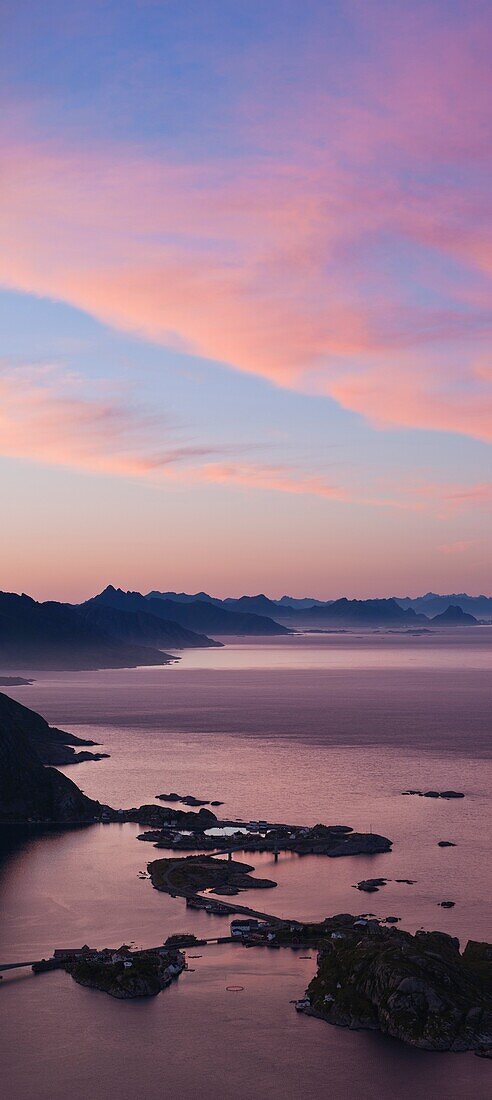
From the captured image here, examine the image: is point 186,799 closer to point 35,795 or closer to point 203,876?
point 35,795

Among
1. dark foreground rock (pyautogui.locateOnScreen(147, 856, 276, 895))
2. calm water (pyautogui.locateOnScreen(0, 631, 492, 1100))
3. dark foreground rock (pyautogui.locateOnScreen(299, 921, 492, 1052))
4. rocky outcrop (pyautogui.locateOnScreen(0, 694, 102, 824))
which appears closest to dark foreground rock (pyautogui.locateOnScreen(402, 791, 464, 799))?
calm water (pyautogui.locateOnScreen(0, 631, 492, 1100))

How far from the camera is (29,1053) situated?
79062mm

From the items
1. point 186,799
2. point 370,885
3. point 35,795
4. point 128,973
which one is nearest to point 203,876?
point 370,885

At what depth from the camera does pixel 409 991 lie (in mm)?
81688

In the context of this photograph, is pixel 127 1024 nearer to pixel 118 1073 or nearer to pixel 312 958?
pixel 118 1073

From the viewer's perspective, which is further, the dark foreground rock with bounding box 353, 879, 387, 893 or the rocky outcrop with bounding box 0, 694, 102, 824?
the rocky outcrop with bounding box 0, 694, 102, 824

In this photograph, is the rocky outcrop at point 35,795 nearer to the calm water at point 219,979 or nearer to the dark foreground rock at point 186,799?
the calm water at point 219,979

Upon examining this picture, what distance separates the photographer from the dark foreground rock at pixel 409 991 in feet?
261

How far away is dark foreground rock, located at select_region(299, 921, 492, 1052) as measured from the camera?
79.5 meters

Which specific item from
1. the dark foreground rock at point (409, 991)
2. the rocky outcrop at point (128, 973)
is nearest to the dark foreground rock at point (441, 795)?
the dark foreground rock at point (409, 991)

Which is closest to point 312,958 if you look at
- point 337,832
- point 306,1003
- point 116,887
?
point 306,1003

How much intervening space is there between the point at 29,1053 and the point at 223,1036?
15331mm

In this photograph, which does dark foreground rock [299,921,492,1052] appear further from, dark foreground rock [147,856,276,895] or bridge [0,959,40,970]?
dark foreground rock [147,856,276,895]

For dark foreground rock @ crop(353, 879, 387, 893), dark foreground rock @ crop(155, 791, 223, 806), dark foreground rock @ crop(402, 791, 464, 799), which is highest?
dark foreground rock @ crop(402, 791, 464, 799)
